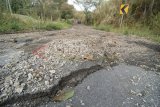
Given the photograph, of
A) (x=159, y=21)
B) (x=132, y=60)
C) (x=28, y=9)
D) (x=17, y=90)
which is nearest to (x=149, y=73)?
(x=132, y=60)

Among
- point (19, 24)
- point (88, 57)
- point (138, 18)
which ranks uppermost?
point (138, 18)

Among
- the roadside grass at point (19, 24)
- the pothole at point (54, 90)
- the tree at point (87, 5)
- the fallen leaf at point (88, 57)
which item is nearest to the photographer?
the pothole at point (54, 90)

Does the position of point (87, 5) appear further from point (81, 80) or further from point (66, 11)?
point (81, 80)

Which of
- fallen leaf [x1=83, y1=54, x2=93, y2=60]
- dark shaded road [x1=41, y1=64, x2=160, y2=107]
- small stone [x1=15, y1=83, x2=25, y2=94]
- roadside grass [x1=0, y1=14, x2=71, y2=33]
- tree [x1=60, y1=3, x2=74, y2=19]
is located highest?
tree [x1=60, y1=3, x2=74, y2=19]

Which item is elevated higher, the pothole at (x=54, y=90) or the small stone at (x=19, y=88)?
the small stone at (x=19, y=88)

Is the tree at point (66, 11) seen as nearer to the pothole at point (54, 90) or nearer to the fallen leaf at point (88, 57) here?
the fallen leaf at point (88, 57)

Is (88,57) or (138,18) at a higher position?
(138,18)

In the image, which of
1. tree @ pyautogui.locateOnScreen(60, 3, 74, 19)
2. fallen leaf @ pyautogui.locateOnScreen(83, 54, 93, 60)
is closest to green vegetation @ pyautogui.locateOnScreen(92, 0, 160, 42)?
fallen leaf @ pyautogui.locateOnScreen(83, 54, 93, 60)

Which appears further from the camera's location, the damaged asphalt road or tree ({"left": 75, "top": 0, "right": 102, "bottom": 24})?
tree ({"left": 75, "top": 0, "right": 102, "bottom": 24})

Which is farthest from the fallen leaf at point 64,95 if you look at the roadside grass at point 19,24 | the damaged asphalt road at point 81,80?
the roadside grass at point 19,24

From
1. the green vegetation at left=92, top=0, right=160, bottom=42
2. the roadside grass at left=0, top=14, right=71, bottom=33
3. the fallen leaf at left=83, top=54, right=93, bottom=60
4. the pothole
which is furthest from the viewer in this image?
the green vegetation at left=92, top=0, right=160, bottom=42

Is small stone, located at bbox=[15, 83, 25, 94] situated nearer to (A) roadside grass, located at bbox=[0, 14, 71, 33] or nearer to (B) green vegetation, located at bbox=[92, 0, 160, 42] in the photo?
(A) roadside grass, located at bbox=[0, 14, 71, 33]

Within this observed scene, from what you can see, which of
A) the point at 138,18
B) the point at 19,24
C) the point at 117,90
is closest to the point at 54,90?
the point at 117,90

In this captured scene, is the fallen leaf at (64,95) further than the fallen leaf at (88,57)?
No
